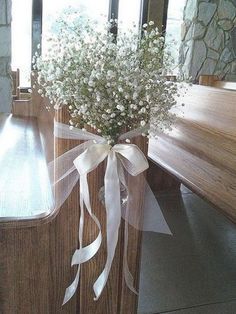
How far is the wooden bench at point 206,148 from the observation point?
4.25 feet

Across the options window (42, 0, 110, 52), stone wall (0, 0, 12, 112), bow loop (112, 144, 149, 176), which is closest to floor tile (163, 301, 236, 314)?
bow loop (112, 144, 149, 176)

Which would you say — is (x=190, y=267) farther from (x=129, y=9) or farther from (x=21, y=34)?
(x=129, y=9)

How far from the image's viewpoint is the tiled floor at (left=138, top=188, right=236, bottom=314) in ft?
4.58

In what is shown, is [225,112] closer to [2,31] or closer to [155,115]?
[155,115]

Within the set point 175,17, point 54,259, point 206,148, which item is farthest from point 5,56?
point 54,259

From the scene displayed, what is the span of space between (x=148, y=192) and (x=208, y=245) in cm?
119

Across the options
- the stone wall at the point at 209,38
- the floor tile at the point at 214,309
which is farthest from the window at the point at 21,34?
the floor tile at the point at 214,309

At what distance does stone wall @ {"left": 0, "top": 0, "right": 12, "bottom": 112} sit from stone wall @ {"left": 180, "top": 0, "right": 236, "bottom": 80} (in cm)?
199

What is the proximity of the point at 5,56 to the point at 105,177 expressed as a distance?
3.07m

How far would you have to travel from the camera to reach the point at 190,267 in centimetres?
167

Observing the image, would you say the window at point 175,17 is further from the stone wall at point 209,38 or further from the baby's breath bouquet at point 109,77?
the baby's breath bouquet at point 109,77

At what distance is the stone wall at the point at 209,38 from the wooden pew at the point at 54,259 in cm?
332

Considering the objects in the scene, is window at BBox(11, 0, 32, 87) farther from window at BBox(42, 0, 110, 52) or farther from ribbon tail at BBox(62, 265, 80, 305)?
ribbon tail at BBox(62, 265, 80, 305)

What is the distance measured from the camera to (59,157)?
0.81 m
